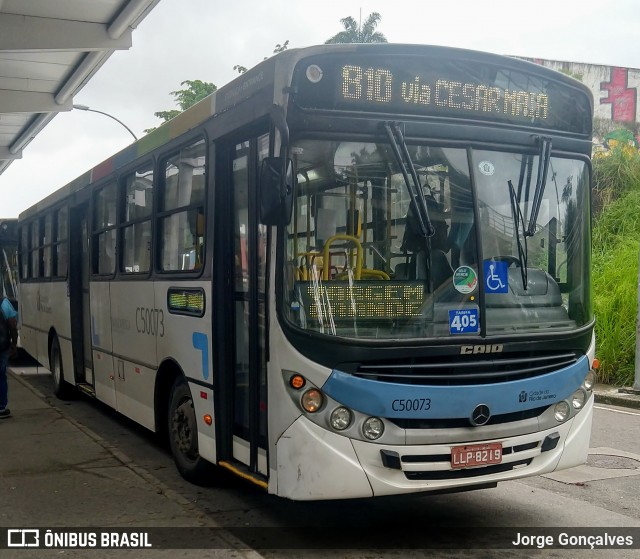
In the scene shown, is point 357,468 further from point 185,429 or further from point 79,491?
point 79,491

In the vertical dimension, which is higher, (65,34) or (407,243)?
(65,34)

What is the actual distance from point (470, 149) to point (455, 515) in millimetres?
2624

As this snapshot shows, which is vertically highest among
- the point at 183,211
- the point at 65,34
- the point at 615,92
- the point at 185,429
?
the point at 615,92

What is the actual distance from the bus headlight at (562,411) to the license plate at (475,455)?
21.9 inches

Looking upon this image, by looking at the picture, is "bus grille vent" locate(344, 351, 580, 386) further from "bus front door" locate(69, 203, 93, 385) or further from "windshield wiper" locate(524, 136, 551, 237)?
"bus front door" locate(69, 203, 93, 385)

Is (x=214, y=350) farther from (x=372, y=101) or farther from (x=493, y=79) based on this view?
(x=493, y=79)

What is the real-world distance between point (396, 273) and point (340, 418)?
0.94m

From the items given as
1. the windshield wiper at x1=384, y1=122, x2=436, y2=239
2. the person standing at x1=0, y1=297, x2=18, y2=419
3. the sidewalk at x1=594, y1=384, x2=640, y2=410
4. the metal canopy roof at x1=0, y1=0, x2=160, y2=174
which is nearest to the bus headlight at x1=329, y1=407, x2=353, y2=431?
the windshield wiper at x1=384, y1=122, x2=436, y2=239

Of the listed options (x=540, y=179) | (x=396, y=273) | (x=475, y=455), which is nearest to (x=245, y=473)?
(x=475, y=455)

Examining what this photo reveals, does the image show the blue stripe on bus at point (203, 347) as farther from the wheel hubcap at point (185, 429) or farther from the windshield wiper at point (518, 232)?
the windshield wiper at point (518, 232)

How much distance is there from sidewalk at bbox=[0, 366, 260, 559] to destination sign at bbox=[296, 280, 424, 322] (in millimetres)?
1541

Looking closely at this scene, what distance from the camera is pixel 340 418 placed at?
4992 mm

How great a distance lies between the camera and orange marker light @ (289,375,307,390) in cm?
505

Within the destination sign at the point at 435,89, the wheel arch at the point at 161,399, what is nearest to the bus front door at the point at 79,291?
the wheel arch at the point at 161,399
